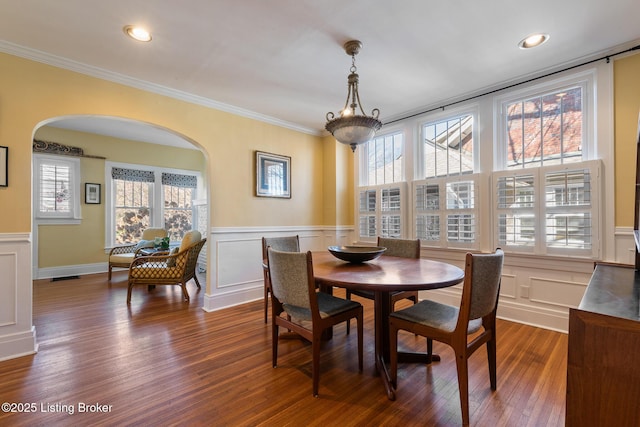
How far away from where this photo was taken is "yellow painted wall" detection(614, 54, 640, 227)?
2295mm

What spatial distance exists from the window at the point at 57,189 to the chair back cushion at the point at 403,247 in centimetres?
562

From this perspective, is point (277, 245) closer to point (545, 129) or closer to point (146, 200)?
point (545, 129)

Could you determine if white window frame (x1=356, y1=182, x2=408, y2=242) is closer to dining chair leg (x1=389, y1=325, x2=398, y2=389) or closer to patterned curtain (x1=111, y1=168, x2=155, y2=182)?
dining chair leg (x1=389, y1=325, x2=398, y2=389)

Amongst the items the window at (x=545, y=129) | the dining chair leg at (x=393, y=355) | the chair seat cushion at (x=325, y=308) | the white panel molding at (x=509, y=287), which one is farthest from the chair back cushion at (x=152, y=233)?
the window at (x=545, y=129)

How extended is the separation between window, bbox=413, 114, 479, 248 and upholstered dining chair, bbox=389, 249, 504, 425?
166 centimetres

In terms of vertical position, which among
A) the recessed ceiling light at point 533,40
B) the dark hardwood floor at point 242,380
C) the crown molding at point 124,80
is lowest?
the dark hardwood floor at point 242,380

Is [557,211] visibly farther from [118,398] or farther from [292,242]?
[118,398]

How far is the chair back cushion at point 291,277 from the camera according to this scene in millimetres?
1726

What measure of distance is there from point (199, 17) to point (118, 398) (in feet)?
8.47

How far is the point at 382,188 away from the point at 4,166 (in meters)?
3.91

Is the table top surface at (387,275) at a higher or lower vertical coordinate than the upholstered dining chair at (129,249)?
higher

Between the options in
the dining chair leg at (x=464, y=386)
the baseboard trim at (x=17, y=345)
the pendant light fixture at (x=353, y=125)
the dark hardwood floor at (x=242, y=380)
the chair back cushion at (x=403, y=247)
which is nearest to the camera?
the dining chair leg at (x=464, y=386)

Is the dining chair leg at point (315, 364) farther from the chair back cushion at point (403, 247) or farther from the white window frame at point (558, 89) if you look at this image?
the white window frame at point (558, 89)

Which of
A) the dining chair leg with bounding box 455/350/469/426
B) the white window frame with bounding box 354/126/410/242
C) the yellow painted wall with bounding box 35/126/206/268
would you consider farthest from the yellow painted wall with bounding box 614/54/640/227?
the yellow painted wall with bounding box 35/126/206/268
